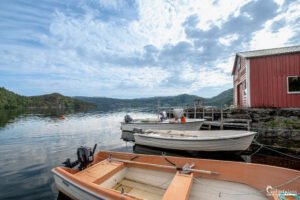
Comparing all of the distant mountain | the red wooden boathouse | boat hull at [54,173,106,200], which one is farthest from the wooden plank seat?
the distant mountain

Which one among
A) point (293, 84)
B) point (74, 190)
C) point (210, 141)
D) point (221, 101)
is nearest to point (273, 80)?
point (293, 84)

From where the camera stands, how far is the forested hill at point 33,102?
77688 mm

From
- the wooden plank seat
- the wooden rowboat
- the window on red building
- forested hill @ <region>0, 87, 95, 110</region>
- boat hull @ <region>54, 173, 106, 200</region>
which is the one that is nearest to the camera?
the wooden plank seat

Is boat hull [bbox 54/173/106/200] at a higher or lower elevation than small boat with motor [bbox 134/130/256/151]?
lower

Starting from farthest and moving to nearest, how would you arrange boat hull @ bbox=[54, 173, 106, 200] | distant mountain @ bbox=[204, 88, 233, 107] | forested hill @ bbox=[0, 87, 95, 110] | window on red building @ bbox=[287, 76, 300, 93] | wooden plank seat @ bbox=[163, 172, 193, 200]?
forested hill @ bbox=[0, 87, 95, 110] < distant mountain @ bbox=[204, 88, 233, 107] < window on red building @ bbox=[287, 76, 300, 93] < boat hull @ bbox=[54, 173, 106, 200] < wooden plank seat @ bbox=[163, 172, 193, 200]

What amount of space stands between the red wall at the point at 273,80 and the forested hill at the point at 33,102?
91.0 meters

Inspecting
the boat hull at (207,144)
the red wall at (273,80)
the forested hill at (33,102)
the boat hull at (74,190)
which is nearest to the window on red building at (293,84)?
the red wall at (273,80)

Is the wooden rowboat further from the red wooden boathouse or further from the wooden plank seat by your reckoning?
the red wooden boathouse

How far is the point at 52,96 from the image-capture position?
111000 mm

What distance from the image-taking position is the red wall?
1313cm

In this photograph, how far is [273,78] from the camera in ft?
44.9

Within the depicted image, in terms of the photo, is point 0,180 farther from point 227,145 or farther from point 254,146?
point 254,146

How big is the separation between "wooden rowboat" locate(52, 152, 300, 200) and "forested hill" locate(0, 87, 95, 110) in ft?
295

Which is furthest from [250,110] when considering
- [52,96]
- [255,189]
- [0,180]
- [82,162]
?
[52,96]
